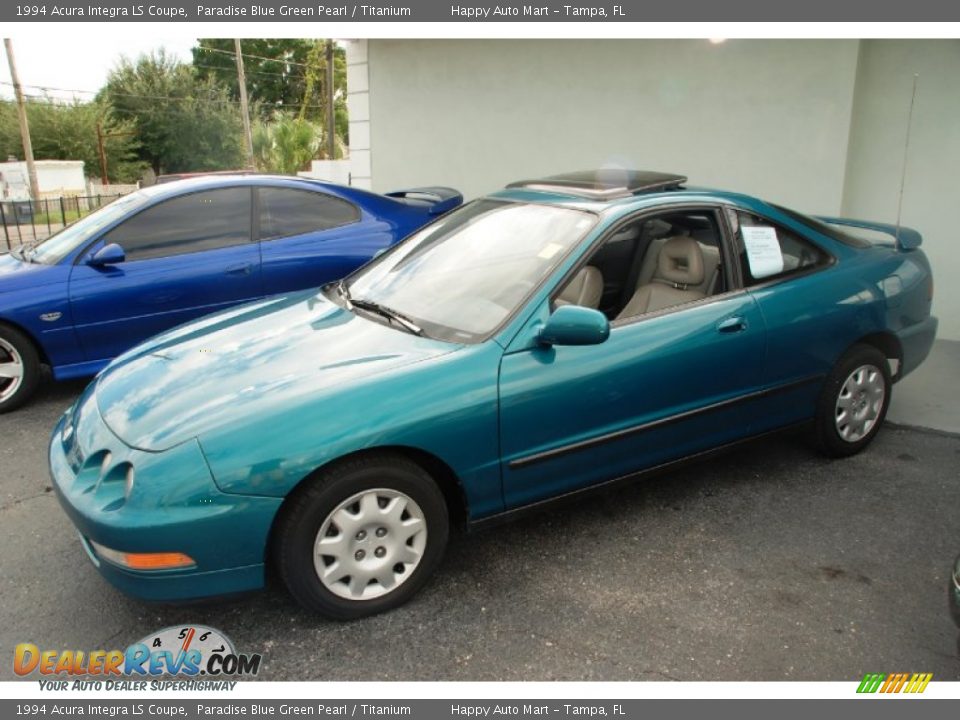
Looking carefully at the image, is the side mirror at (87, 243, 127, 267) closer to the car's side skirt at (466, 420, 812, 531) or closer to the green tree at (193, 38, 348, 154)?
the car's side skirt at (466, 420, 812, 531)

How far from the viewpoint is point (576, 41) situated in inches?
283

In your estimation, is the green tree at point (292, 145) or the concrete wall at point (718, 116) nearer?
the concrete wall at point (718, 116)

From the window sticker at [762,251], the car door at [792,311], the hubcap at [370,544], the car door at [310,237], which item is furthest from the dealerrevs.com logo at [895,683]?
the car door at [310,237]

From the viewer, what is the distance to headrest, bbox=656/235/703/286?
3629 millimetres

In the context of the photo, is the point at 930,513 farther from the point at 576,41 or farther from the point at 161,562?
the point at 576,41

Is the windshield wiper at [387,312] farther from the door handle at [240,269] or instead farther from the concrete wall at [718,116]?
the concrete wall at [718,116]

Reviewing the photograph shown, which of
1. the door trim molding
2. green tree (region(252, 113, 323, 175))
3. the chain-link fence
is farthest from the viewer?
green tree (region(252, 113, 323, 175))

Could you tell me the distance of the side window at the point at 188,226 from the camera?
508 cm

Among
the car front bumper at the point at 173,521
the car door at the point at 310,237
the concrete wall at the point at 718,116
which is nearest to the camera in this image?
the car front bumper at the point at 173,521

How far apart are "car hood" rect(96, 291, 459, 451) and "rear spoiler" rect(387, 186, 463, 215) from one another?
2981 mm

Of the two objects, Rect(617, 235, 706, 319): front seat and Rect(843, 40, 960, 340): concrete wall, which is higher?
Rect(843, 40, 960, 340): concrete wall

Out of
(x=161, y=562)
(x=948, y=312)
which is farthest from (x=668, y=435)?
(x=948, y=312)

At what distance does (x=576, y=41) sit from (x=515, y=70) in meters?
0.74

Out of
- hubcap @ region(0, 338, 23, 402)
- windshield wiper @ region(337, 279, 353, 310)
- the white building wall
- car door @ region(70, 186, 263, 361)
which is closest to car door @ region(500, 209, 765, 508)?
windshield wiper @ region(337, 279, 353, 310)
